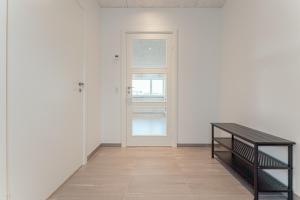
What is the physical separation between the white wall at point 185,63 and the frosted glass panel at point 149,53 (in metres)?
0.27

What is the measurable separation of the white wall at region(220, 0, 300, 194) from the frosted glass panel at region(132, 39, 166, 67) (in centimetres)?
117

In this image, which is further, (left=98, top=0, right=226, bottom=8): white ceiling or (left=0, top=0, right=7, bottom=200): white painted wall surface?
(left=98, top=0, right=226, bottom=8): white ceiling

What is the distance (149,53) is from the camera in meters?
5.12

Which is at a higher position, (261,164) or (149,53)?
(149,53)

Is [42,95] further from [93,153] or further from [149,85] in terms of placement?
[149,85]

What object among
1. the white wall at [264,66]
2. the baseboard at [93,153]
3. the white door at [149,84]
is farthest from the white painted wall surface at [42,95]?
the white wall at [264,66]

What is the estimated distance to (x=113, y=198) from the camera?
2615mm

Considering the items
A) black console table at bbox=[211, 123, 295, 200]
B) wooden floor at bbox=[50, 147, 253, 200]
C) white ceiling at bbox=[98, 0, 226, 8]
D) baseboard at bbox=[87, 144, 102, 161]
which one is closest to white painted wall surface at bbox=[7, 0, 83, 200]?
wooden floor at bbox=[50, 147, 253, 200]

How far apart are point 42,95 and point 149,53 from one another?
2965mm

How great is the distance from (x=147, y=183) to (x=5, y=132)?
66.2 inches

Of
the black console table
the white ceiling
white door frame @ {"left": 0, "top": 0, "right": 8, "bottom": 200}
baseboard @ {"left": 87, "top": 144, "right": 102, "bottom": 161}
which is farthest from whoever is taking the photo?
the white ceiling

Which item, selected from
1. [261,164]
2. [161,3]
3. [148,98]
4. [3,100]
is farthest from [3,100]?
[161,3]

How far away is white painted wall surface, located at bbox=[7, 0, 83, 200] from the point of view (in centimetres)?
196

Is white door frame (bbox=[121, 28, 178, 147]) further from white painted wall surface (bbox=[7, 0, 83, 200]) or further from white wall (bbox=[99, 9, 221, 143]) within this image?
A: white painted wall surface (bbox=[7, 0, 83, 200])
